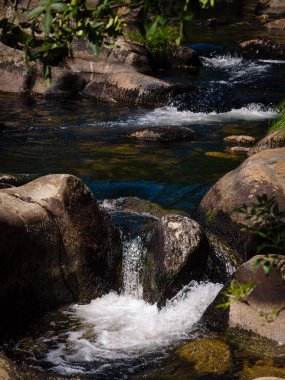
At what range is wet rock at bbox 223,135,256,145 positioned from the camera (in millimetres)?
13945

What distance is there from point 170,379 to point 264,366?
0.92 m

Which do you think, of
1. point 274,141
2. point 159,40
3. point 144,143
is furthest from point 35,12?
point 159,40

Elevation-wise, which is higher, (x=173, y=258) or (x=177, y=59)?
(x=177, y=59)

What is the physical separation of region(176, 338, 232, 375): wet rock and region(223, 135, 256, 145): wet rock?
24.2 feet

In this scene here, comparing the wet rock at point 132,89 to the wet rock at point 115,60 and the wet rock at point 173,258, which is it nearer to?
the wet rock at point 115,60

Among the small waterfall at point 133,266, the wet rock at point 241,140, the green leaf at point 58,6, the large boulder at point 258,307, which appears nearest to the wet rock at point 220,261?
the small waterfall at point 133,266

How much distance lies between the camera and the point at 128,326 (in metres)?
7.71

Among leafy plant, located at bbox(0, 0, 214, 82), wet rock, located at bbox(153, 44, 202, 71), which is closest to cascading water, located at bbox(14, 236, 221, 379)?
leafy plant, located at bbox(0, 0, 214, 82)

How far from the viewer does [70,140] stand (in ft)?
46.7

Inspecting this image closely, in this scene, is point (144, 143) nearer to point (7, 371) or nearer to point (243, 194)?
point (243, 194)

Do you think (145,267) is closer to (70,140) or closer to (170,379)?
(170,379)

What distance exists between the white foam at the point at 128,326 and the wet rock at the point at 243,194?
83cm

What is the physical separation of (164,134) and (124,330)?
7.12 m

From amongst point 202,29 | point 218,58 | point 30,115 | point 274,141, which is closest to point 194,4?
point 274,141
